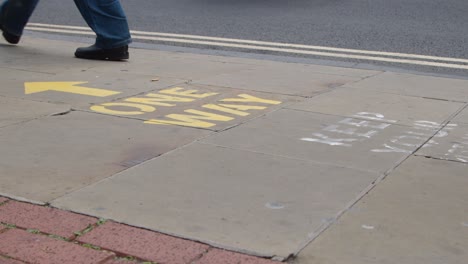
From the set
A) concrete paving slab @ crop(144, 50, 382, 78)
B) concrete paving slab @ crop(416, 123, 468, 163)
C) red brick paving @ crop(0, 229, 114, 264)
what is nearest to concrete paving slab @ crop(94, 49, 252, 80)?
concrete paving slab @ crop(144, 50, 382, 78)

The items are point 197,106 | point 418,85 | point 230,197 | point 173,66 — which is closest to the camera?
point 230,197

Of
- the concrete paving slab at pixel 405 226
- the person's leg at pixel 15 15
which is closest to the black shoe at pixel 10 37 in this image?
the person's leg at pixel 15 15

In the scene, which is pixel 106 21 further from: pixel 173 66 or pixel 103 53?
pixel 173 66

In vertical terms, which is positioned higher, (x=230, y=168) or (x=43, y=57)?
(x=230, y=168)

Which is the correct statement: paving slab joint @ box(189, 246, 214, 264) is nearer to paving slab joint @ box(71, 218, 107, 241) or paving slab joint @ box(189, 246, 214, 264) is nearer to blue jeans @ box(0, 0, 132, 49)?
paving slab joint @ box(71, 218, 107, 241)

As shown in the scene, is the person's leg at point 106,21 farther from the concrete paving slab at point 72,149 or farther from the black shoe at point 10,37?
the concrete paving slab at point 72,149

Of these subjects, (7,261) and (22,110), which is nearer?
(7,261)

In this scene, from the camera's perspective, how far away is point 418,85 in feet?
22.4

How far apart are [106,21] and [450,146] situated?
13.3 ft

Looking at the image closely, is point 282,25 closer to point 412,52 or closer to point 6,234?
point 412,52

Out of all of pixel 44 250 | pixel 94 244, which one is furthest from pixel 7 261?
pixel 94 244

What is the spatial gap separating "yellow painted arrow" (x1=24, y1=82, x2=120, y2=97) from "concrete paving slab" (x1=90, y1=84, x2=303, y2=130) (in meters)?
0.30

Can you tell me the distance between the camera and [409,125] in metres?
5.30

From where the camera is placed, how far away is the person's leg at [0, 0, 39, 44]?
320 inches
